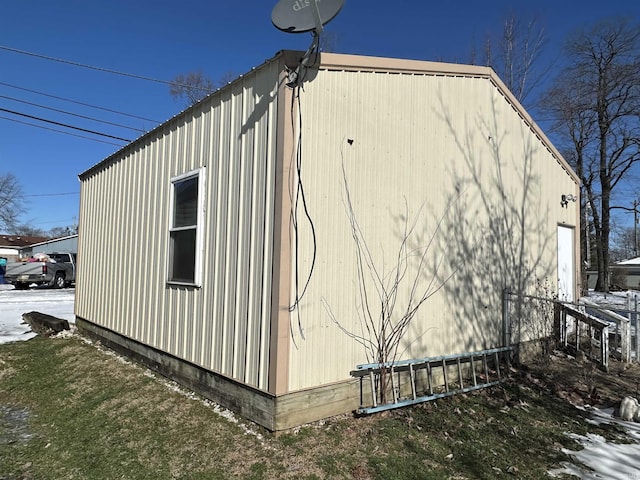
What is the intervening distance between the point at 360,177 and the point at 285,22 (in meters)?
1.66

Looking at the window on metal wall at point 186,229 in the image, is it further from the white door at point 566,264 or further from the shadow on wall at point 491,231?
the white door at point 566,264

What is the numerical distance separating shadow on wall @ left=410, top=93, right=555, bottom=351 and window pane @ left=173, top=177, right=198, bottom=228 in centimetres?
305

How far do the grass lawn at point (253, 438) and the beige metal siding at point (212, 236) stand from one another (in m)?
0.57

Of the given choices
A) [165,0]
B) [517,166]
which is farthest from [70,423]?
[165,0]

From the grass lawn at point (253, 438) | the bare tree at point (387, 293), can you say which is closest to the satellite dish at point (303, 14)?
the bare tree at point (387, 293)

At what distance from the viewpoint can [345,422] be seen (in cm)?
403

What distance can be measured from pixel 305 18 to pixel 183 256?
3144mm

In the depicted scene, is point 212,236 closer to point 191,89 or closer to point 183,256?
point 183,256

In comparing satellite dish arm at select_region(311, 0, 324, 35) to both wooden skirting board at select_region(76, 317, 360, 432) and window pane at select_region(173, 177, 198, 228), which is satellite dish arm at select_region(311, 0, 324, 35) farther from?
wooden skirting board at select_region(76, 317, 360, 432)

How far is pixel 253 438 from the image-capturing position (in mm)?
3680

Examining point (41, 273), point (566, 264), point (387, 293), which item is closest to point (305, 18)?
point (387, 293)

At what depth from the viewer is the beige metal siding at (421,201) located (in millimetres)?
4121

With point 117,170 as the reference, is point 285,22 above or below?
above

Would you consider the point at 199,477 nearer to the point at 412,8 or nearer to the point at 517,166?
the point at 517,166
